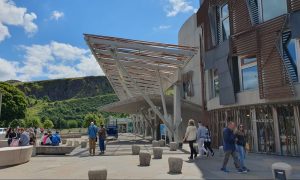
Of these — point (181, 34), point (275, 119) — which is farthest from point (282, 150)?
point (181, 34)

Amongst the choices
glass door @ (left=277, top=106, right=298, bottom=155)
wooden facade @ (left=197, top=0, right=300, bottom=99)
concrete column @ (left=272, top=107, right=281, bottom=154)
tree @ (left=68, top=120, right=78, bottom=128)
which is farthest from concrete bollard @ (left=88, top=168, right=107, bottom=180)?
tree @ (left=68, top=120, right=78, bottom=128)

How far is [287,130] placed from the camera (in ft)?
54.2

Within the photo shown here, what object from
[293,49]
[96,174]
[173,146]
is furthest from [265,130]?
[96,174]

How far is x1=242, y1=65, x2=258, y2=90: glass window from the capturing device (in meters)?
18.6

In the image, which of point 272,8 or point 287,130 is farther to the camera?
point 272,8

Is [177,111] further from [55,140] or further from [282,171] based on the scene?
[282,171]

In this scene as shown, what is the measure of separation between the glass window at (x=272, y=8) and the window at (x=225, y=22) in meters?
3.46

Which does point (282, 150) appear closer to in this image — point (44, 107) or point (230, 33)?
point (230, 33)

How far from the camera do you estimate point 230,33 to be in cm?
2020

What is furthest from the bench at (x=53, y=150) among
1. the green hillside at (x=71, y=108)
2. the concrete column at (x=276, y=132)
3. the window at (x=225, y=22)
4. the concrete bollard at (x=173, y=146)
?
the green hillside at (x=71, y=108)

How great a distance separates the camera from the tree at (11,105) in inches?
2415

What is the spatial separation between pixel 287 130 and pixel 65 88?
19142 centimetres

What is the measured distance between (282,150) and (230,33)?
7.89 meters

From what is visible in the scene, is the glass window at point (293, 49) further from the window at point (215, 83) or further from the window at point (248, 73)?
the window at point (215, 83)
